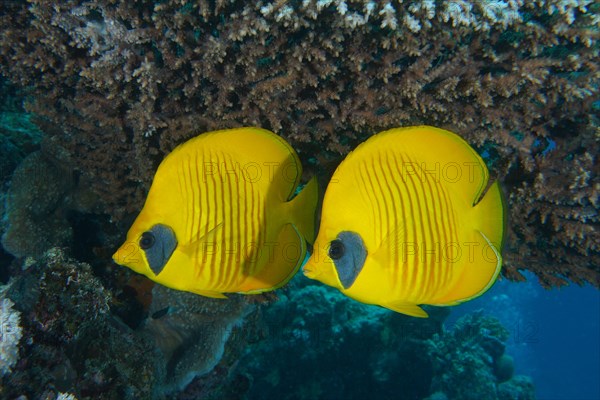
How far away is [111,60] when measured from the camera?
207 centimetres

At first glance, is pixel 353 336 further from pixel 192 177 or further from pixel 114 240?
A: pixel 192 177

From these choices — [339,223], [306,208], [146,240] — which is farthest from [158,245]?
[339,223]

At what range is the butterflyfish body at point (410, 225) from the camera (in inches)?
57.7

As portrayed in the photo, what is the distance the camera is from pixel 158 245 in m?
1.55

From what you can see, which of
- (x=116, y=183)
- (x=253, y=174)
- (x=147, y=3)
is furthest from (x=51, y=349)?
(x=147, y=3)

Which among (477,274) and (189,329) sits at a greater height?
(477,274)

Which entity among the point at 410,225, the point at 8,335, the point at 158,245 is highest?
the point at 410,225

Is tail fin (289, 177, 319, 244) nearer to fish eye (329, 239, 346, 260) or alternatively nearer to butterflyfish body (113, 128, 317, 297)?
butterflyfish body (113, 128, 317, 297)

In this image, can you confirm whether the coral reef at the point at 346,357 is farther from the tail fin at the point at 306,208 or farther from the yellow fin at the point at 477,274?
the yellow fin at the point at 477,274

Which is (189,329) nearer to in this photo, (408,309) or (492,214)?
(408,309)

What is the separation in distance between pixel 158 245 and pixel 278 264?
1.71 ft

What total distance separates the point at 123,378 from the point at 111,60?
181cm

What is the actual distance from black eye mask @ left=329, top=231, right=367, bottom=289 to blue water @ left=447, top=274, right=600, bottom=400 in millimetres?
39413

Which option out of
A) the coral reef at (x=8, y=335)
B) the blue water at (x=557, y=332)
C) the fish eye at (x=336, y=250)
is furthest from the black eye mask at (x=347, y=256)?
the blue water at (x=557, y=332)
